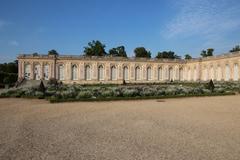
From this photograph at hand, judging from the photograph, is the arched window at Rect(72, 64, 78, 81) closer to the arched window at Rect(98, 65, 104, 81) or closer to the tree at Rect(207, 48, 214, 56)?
the arched window at Rect(98, 65, 104, 81)

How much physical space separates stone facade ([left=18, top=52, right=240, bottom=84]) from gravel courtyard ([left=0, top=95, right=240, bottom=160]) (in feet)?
109

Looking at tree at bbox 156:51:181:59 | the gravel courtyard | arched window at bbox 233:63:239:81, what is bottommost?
the gravel courtyard

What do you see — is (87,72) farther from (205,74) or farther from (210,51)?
(210,51)

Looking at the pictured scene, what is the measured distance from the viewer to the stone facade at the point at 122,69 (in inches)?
1645

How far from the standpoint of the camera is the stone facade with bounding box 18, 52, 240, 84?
41.8m

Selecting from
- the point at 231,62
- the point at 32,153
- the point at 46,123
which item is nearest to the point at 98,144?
the point at 32,153

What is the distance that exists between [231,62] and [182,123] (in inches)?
1361

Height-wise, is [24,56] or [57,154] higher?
[24,56]

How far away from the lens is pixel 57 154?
530cm

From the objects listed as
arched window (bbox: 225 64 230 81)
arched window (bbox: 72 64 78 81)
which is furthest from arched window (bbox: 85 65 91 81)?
arched window (bbox: 225 64 230 81)

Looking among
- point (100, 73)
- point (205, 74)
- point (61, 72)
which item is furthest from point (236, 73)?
point (61, 72)

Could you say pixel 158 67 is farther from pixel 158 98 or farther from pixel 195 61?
pixel 158 98

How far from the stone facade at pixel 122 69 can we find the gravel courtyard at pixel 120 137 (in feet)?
109

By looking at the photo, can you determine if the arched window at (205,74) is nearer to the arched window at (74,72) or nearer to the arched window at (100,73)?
the arched window at (100,73)
